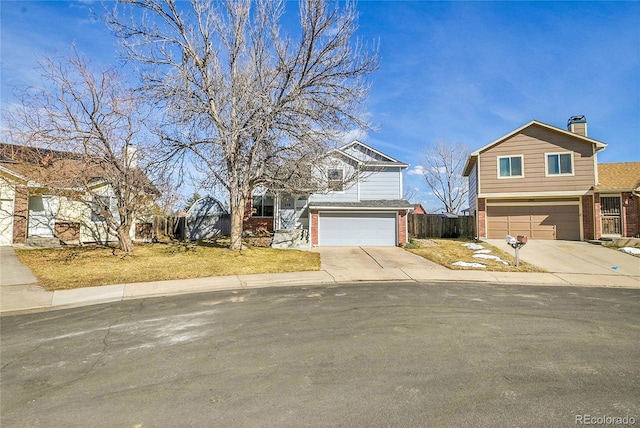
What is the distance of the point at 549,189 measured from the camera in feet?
64.2

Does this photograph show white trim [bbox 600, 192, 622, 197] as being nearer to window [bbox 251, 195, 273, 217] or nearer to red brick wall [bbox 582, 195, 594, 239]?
red brick wall [bbox 582, 195, 594, 239]

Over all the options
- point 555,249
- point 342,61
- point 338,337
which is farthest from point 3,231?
point 555,249

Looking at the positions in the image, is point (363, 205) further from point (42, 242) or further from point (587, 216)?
point (42, 242)

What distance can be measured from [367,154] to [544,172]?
10.4 meters

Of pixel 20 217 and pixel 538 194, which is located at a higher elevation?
pixel 538 194

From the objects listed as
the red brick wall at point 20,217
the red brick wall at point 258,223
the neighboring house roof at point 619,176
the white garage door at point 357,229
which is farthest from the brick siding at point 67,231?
the neighboring house roof at point 619,176

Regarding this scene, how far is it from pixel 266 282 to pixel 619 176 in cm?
2187

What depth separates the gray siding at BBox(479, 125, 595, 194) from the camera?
19.2m

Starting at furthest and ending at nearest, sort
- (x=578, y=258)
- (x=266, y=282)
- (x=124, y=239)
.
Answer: (x=578, y=258) < (x=124, y=239) < (x=266, y=282)

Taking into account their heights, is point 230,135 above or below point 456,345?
above

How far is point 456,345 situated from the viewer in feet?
15.5

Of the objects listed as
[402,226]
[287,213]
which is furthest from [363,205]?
[287,213]

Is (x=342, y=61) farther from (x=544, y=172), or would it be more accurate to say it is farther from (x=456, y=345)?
(x=544, y=172)

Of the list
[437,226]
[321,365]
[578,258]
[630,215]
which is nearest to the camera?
[321,365]
